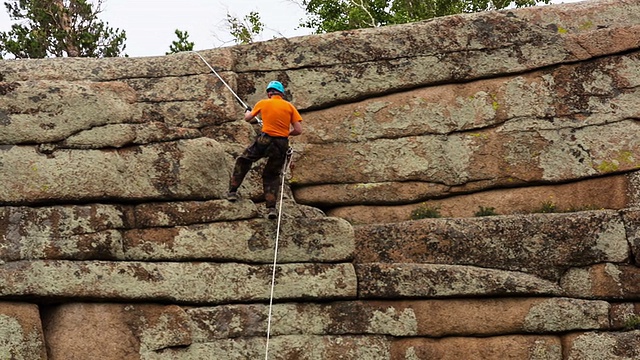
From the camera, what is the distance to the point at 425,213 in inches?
702

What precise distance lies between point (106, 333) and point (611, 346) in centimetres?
833

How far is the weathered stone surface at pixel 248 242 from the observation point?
16000mm

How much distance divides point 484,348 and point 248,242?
436cm

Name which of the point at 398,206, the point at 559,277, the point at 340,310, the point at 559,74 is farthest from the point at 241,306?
the point at 559,74

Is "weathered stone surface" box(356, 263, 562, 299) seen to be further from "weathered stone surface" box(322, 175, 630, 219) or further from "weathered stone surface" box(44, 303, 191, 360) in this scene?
"weathered stone surface" box(44, 303, 191, 360)

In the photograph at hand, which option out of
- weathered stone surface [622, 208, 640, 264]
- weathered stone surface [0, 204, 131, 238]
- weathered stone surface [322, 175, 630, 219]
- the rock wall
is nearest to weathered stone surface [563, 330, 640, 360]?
the rock wall

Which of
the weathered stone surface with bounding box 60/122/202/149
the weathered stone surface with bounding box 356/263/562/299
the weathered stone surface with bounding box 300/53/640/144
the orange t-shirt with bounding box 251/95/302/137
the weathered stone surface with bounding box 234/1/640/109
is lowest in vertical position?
the weathered stone surface with bounding box 356/263/562/299

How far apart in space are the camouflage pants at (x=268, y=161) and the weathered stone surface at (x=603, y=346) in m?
5.60

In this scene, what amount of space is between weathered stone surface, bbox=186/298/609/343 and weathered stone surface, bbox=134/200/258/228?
160cm

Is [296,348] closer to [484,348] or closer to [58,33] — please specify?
[484,348]

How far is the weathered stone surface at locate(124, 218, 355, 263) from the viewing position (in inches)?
630

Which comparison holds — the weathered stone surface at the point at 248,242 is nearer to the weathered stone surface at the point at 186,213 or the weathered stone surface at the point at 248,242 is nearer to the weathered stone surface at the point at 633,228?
the weathered stone surface at the point at 186,213

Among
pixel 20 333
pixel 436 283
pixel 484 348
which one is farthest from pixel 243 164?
pixel 484 348

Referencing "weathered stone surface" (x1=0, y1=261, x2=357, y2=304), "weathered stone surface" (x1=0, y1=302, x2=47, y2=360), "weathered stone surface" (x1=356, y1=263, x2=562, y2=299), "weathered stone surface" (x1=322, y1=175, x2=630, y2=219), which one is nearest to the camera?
"weathered stone surface" (x1=0, y1=302, x2=47, y2=360)
